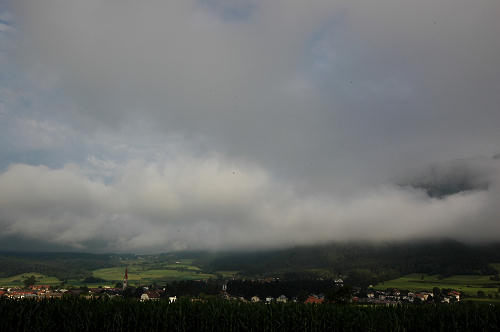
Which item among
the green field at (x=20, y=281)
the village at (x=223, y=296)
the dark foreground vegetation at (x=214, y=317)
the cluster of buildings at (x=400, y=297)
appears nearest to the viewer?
the dark foreground vegetation at (x=214, y=317)

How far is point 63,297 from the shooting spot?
57.4 feet

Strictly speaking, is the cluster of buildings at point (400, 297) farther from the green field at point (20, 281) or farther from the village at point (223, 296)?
the green field at point (20, 281)

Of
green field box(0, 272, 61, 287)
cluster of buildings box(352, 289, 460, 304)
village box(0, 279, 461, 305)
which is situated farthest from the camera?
green field box(0, 272, 61, 287)

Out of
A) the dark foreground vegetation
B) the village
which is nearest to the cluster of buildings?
the village

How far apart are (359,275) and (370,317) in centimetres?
18883

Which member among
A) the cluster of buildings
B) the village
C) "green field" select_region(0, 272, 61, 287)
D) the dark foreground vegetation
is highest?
the dark foreground vegetation

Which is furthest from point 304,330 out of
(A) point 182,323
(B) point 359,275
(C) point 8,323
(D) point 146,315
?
(B) point 359,275

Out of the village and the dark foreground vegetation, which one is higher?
the dark foreground vegetation

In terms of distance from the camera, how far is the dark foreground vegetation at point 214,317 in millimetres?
15594

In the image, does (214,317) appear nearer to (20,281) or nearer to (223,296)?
(223,296)

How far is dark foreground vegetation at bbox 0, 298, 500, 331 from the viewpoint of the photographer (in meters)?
15.6

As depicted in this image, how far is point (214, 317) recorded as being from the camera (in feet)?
54.6

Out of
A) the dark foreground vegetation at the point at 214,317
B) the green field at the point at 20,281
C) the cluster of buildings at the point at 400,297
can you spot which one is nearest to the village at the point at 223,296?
the cluster of buildings at the point at 400,297

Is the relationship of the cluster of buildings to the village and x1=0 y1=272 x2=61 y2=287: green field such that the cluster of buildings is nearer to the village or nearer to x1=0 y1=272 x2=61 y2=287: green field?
the village
